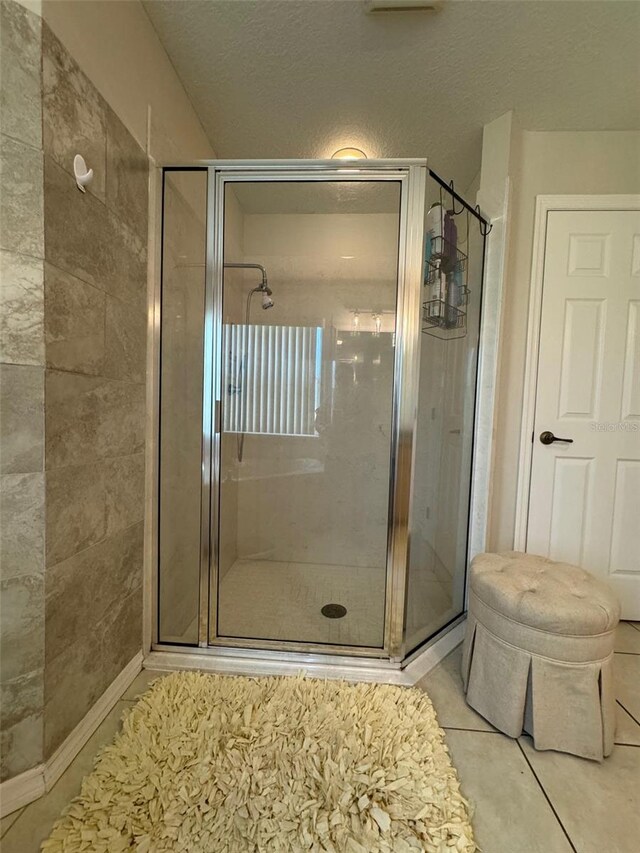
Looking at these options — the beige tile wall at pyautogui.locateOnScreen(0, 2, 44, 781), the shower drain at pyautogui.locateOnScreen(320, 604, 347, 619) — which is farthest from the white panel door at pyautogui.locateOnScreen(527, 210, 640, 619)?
the beige tile wall at pyautogui.locateOnScreen(0, 2, 44, 781)

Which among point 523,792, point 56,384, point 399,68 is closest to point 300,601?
point 523,792

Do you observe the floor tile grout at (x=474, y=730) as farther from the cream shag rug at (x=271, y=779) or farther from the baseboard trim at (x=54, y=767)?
the baseboard trim at (x=54, y=767)

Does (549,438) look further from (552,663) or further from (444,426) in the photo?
(552,663)

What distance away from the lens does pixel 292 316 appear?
2090mm

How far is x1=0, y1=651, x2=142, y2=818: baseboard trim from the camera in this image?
95 centimetres

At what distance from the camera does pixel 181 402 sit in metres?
1.61

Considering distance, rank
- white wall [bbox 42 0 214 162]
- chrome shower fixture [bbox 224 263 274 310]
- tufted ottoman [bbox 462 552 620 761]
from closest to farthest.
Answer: white wall [bbox 42 0 214 162]
tufted ottoman [bbox 462 552 620 761]
chrome shower fixture [bbox 224 263 274 310]

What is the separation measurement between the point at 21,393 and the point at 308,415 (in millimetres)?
1274

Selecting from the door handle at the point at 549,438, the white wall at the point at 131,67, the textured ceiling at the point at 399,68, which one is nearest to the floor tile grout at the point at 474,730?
the door handle at the point at 549,438

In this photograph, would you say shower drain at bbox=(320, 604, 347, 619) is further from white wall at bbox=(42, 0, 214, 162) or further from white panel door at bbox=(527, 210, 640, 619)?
white wall at bbox=(42, 0, 214, 162)

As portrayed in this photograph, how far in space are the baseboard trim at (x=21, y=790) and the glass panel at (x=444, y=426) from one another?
1.28 metres

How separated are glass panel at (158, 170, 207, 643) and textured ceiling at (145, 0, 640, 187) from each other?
48 centimetres

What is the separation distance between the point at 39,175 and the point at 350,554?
7.09 feet

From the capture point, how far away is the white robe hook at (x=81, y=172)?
3.26 ft
